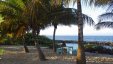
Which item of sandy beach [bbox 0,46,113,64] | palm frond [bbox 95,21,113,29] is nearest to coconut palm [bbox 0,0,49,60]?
sandy beach [bbox 0,46,113,64]

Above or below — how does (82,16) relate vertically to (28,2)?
below

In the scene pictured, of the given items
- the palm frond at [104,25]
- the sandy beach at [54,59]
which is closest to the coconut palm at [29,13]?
the sandy beach at [54,59]

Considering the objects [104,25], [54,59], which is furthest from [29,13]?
[104,25]

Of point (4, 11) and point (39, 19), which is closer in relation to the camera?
point (39, 19)

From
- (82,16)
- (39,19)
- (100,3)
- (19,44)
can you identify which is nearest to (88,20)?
(82,16)

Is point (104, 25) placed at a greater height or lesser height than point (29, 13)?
lesser

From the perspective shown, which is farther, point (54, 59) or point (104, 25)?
point (54, 59)

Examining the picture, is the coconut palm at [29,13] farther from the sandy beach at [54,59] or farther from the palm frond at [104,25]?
the palm frond at [104,25]

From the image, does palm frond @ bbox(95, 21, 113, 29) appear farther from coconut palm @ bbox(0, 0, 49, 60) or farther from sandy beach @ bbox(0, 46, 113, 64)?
coconut palm @ bbox(0, 0, 49, 60)

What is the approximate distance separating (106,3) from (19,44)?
23.4m

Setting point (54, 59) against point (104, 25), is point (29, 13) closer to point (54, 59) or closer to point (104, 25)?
point (54, 59)

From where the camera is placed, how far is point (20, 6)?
19672mm

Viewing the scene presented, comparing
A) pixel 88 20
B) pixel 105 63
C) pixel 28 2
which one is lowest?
pixel 105 63

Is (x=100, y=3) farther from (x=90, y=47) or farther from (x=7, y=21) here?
(x=90, y=47)
